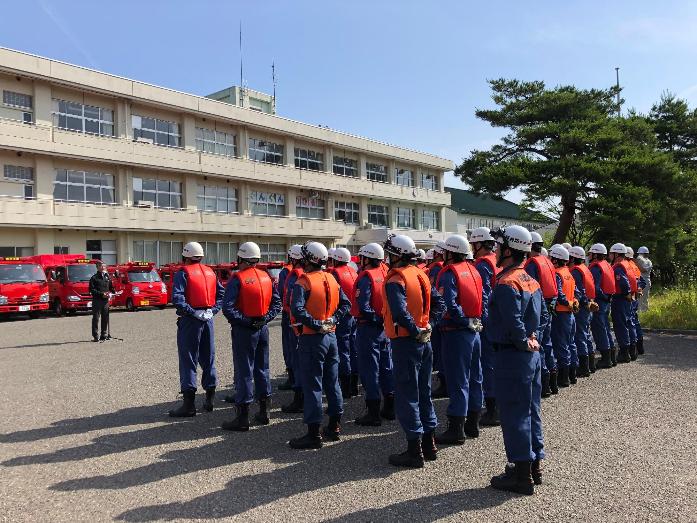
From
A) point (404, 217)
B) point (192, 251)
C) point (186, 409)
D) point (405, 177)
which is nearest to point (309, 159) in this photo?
point (405, 177)

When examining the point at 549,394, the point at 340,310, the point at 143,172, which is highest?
the point at 143,172

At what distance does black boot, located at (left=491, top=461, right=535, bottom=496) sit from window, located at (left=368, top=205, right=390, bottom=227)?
44.5 m

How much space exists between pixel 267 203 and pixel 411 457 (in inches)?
1419

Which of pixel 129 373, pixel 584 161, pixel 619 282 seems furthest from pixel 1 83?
pixel 619 282

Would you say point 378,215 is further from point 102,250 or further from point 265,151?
point 102,250

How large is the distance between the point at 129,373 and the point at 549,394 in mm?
6862

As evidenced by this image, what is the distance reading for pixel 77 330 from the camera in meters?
16.6

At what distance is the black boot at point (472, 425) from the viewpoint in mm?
6020

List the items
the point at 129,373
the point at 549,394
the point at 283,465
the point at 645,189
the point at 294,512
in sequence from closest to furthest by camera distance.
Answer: the point at 294,512, the point at 283,465, the point at 549,394, the point at 129,373, the point at 645,189

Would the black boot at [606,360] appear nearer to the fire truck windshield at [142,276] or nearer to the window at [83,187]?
the fire truck windshield at [142,276]

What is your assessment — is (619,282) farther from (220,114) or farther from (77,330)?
(220,114)

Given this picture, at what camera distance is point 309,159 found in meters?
43.3

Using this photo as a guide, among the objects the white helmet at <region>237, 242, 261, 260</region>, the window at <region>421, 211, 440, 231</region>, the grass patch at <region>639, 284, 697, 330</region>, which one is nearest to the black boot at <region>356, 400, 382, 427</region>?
the white helmet at <region>237, 242, 261, 260</region>

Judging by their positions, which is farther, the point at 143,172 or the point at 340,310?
the point at 143,172
